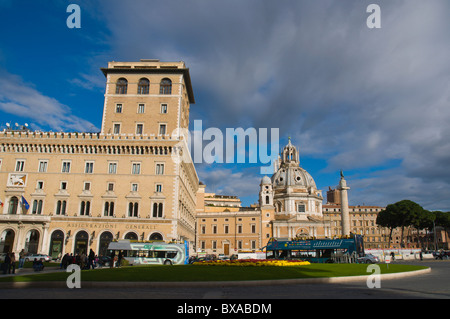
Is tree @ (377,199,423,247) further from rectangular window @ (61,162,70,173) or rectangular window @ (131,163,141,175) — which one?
rectangular window @ (61,162,70,173)

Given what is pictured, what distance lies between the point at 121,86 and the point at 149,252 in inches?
1089

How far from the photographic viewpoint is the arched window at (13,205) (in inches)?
1908

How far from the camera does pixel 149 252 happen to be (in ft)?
135

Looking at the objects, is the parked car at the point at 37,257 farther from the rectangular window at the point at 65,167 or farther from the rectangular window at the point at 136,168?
the rectangular window at the point at 136,168

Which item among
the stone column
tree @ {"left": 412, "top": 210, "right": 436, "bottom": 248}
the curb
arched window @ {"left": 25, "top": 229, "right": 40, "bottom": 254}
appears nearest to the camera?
the curb

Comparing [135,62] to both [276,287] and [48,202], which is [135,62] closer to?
[48,202]

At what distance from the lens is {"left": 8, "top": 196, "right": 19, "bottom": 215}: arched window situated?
1908 inches

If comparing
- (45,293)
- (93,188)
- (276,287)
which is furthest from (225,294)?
(93,188)

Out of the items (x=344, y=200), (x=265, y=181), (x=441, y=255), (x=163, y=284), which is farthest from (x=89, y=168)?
(x=265, y=181)

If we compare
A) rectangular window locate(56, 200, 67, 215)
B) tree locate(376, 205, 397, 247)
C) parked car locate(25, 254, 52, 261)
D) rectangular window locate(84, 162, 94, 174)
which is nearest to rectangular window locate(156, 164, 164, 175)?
rectangular window locate(84, 162, 94, 174)

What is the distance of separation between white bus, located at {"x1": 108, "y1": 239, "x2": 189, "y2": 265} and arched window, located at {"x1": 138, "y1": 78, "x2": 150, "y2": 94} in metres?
24.7

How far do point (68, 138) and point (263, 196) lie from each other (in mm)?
65312

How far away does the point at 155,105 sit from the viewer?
179 feet
